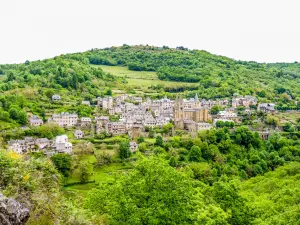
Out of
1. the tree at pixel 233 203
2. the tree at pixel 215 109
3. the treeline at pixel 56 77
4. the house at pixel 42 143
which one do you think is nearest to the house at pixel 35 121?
the house at pixel 42 143

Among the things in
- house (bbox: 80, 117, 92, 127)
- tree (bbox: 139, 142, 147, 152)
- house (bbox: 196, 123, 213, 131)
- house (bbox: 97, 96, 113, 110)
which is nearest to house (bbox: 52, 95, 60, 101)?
house (bbox: 97, 96, 113, 110)

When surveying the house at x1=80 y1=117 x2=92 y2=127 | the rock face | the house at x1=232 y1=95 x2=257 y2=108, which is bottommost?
the house at x1=80 y1=117 x2=92 y2=127

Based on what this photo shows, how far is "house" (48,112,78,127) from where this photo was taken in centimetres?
6888

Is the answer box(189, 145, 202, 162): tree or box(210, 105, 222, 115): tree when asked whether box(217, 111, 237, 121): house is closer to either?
box(210, 105, 222, 115): tree

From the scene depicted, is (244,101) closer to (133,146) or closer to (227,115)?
(227,115)

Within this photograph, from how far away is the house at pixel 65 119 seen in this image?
68.9 meters

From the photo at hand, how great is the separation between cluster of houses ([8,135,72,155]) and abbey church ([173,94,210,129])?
23590 millimetres

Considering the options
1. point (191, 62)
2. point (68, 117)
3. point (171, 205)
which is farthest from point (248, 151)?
point (191, 62)

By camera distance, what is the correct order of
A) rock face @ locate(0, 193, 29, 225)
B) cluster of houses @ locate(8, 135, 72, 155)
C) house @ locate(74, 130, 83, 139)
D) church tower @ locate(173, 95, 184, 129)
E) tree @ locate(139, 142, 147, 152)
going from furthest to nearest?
church tower @ locate(173, 95, 184, 129) → house @ locate(74, 130, 83, 139) → tree @ locate(139, 142, 147, 152) → cluster of houses @ locate(8, 135, 72, 155) → rock face @ locate(0, 193, 29, 225)

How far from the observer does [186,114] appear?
7688 centimetres

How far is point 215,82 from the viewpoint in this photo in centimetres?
10888

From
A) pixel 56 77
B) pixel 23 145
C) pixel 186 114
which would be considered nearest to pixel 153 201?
pixel 23 145

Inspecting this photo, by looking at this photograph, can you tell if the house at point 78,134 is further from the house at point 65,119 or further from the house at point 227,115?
the house at point 227,115

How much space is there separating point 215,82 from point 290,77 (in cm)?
4580
